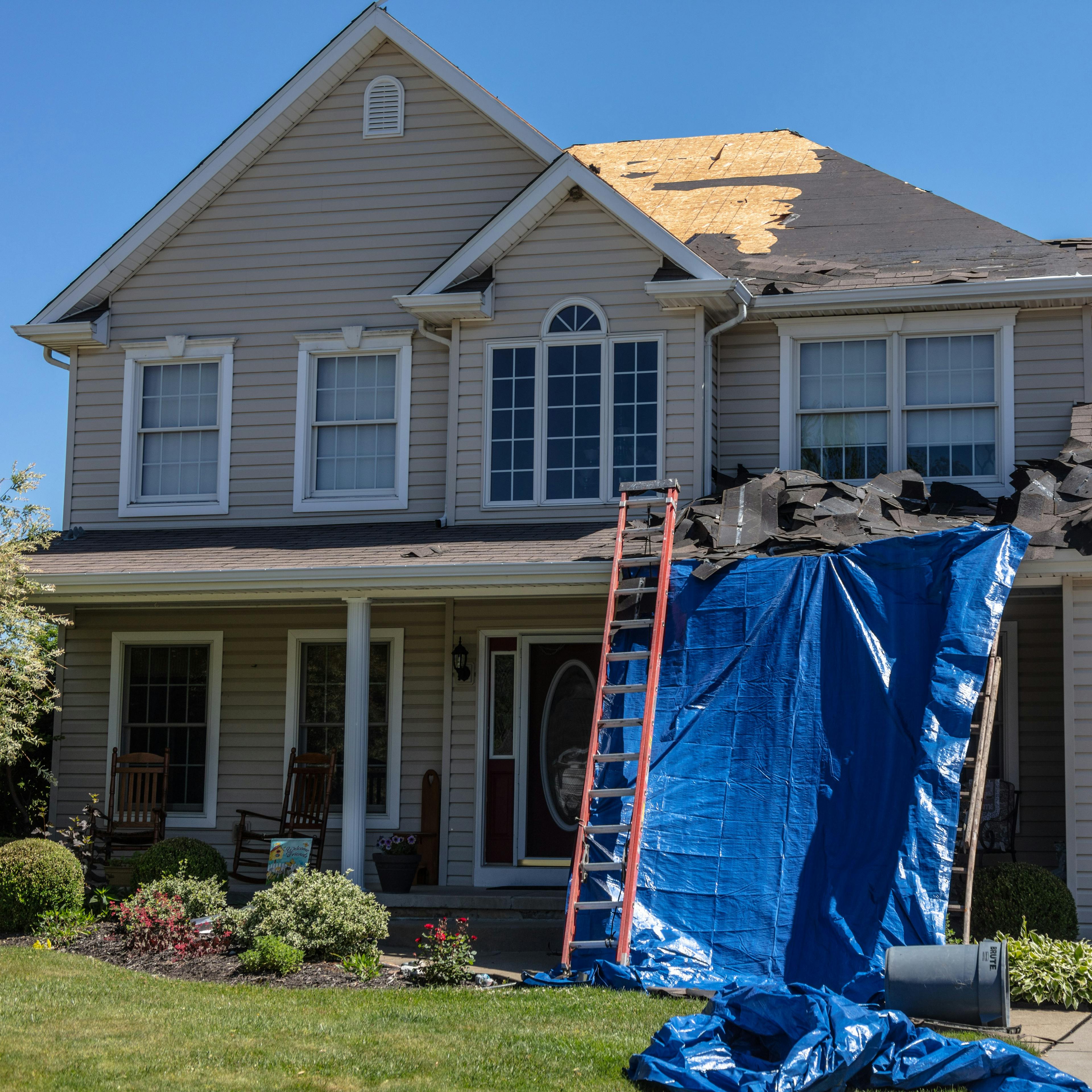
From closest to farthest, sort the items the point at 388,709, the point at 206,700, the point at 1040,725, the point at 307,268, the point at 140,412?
the point at 1040,725 < the point at 388,709 < the point at 206,700 < the point at 307,268 < the point at 140,412

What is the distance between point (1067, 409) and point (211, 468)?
8.28m

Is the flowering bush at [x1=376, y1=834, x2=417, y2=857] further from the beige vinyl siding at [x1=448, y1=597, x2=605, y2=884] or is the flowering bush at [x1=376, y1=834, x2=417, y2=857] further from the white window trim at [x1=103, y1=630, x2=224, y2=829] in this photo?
the white window trim at [x1=103, y1=630, x2=224, y2=829]

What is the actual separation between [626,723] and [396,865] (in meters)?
3.40

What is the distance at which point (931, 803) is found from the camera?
332 inches

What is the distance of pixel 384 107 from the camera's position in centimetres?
1366

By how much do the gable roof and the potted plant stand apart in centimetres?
604

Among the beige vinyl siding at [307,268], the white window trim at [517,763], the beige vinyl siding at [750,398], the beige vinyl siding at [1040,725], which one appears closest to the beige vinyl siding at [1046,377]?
the beige vinyl siding at [1040,725]

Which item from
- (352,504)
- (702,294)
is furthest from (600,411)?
(352,504)

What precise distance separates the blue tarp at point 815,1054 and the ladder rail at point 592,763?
2167 mm

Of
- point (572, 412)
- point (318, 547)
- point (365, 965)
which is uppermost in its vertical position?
point (572, 412)

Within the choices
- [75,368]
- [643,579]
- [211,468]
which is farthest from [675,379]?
[75,368]

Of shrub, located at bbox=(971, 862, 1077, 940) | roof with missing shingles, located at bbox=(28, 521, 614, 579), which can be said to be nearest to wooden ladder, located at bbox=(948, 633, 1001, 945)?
shrub, located at bbox=(971, 862, 1077, 940)

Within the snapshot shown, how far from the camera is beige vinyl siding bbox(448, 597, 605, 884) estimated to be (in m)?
12.5

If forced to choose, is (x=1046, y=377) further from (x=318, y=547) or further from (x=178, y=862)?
(x=178, y=862)
